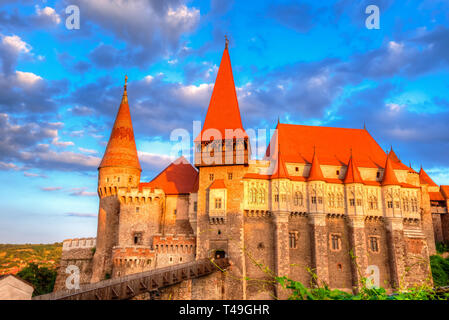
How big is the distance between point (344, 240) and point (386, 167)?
28.4 feet

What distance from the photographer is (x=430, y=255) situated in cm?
3709

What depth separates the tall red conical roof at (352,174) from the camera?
33844 millimetres

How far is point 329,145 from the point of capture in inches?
1489

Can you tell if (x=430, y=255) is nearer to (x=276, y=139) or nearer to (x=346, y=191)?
(x=346, y=191)

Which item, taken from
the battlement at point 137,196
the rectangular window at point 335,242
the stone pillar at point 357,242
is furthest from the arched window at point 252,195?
the stone pillar at point 357,242

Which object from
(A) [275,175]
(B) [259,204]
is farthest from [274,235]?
(A) [275,175]

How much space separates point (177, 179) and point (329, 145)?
54.0ft

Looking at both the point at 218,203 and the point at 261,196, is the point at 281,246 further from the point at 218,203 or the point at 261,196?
the point at 218,203

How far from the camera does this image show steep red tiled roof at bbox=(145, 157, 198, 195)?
35.7 metres

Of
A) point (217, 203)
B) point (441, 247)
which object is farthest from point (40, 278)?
point (441, 247)

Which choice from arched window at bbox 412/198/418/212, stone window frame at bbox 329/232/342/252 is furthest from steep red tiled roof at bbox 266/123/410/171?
stone window frame at bbox 329/232/342/252

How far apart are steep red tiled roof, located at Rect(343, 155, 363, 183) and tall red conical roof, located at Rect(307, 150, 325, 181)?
2763mm

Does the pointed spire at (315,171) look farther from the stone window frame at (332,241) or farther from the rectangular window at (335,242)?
the rectangular window at (335,242)
